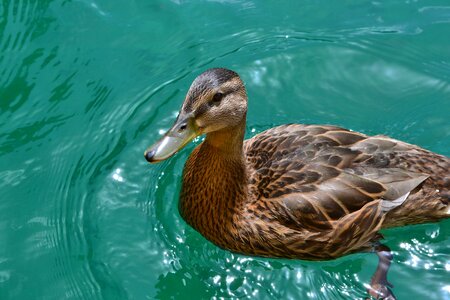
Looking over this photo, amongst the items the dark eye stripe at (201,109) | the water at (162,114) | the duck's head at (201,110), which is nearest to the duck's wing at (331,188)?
the water at (162,114)

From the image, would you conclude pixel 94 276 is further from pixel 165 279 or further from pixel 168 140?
pixel 168 140

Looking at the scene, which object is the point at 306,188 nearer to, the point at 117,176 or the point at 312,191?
the point at 312,191

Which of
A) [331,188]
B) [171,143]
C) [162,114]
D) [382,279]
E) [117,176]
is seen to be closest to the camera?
[171,143]

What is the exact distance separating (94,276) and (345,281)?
6.39 feet

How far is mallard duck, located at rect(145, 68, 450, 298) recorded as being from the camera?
489 centimetres

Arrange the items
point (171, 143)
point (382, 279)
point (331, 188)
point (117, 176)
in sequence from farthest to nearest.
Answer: point (117, 176) < point (382, 279) < point (331, 188) < point (171, 143)

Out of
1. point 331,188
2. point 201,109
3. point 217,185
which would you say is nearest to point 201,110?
point 201,109

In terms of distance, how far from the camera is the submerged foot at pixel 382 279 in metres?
5.10

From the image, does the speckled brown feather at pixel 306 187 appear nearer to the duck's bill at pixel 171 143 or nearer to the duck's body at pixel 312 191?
the duck's body at pixel 312 191

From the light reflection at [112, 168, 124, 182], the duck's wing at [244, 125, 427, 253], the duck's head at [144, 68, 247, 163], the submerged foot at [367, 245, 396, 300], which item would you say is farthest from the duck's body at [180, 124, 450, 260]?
the light reflection at [112, 168, 124, 182]

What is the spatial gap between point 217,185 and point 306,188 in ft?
2.34

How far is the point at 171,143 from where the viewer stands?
4570 millimetres

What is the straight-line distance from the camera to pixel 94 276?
5.29 meters

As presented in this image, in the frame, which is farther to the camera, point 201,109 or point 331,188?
point 331,188
